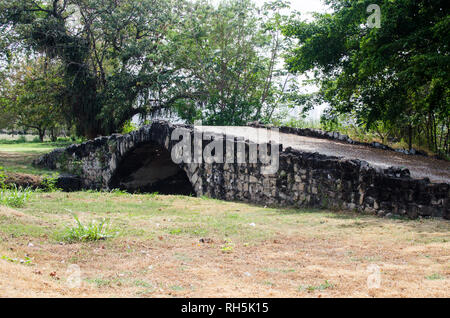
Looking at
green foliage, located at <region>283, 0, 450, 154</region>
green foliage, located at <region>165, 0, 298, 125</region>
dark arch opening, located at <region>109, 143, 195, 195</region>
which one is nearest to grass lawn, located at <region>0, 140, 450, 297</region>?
green foliage, located at <region>283, 0, 450, 154</region>

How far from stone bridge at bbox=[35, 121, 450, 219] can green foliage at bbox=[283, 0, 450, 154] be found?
1210 millimetres

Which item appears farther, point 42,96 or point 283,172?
point 42,96

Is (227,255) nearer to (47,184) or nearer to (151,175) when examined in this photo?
(47,184)

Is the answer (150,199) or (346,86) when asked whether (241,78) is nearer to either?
(346,86)

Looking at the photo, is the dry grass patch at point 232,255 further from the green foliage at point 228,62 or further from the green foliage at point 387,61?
the green foliage at point 228,62

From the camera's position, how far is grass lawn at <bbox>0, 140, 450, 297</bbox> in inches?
143

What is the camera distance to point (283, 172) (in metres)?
8.96

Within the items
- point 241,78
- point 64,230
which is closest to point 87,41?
point 241,78

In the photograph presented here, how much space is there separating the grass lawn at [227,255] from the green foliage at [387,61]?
141 inches

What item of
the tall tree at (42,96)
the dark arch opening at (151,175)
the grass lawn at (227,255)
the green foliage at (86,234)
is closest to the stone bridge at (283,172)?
→ the dark arch opening at (151,175)

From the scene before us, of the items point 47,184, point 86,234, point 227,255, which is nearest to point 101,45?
point 47,184

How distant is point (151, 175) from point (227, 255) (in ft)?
38.8

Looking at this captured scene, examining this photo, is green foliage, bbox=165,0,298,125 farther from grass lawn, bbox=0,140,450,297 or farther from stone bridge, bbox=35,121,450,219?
grass lawn, bbox=0,140,450,297
